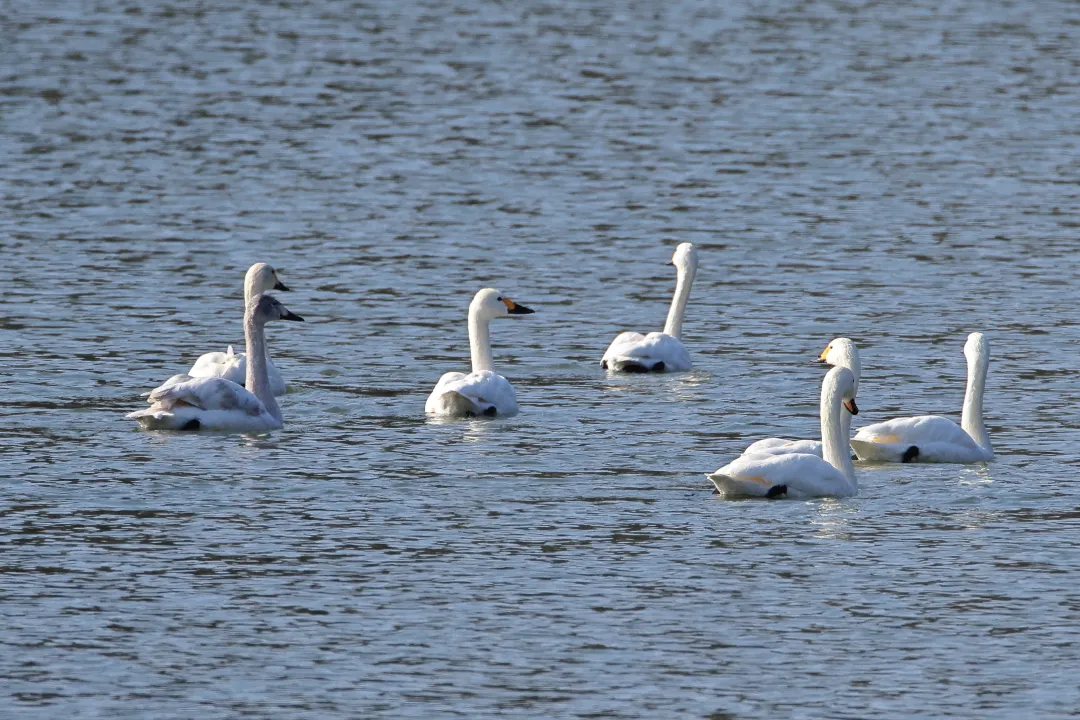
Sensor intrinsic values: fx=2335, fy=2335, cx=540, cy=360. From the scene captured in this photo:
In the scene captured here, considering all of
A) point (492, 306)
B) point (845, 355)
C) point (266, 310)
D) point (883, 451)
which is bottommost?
point (883, 451)

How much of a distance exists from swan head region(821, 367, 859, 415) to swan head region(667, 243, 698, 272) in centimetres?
645

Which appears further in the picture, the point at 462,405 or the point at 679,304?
the point at 679,304

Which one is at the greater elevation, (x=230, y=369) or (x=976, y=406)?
(x=230, y=369)

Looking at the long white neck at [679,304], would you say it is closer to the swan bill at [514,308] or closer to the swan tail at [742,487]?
the swan bill at [514,308]

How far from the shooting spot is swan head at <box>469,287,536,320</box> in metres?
20.3

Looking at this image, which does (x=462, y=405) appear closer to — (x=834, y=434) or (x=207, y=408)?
(x=207, y=408)

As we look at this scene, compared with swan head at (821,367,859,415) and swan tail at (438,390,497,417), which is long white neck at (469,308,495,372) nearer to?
swan tail at (438,390,497,417)

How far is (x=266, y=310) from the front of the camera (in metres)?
19.7

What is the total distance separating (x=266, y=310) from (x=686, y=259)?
5.04 metres

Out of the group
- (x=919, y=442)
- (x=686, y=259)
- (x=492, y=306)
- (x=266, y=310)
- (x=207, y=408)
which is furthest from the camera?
(x=686, y=259)

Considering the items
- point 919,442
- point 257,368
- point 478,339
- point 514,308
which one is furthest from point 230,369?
point 919,442

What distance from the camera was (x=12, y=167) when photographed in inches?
1298

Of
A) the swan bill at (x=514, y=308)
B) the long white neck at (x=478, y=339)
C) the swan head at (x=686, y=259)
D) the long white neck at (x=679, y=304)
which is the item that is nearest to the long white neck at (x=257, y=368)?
the long white neck at (x=478, y=339)

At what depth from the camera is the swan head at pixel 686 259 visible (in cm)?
2298
